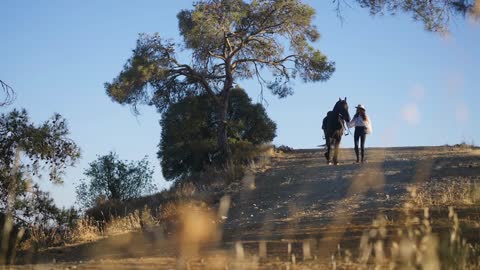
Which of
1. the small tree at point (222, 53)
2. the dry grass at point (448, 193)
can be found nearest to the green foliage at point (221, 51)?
the small tree at point (222, 53)

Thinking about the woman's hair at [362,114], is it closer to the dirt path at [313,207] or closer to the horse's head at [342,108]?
the horse's head at [342,108]

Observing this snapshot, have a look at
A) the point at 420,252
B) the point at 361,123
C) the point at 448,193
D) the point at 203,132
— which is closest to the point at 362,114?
the point at 361,123

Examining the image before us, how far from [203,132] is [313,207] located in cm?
2300

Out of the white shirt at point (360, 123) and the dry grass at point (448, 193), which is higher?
the white shirt at point (360, 123)

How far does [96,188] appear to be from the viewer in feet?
121

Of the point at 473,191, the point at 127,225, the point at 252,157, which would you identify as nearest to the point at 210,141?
the point at 252,157

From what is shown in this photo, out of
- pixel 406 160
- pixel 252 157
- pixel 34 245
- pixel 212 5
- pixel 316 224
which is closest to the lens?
pixel 316 224

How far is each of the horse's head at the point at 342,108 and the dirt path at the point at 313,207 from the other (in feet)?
5.75

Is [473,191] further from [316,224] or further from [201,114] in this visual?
[201,114]

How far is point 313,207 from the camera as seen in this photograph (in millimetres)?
16609

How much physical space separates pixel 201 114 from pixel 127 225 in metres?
20.6

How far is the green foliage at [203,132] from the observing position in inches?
1471

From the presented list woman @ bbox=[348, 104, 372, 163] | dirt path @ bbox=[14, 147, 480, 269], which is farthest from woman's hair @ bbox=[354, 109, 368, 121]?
dirt path @ bbox=[14, 147, 480, 269]

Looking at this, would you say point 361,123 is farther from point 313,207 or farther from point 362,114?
point 313,207
